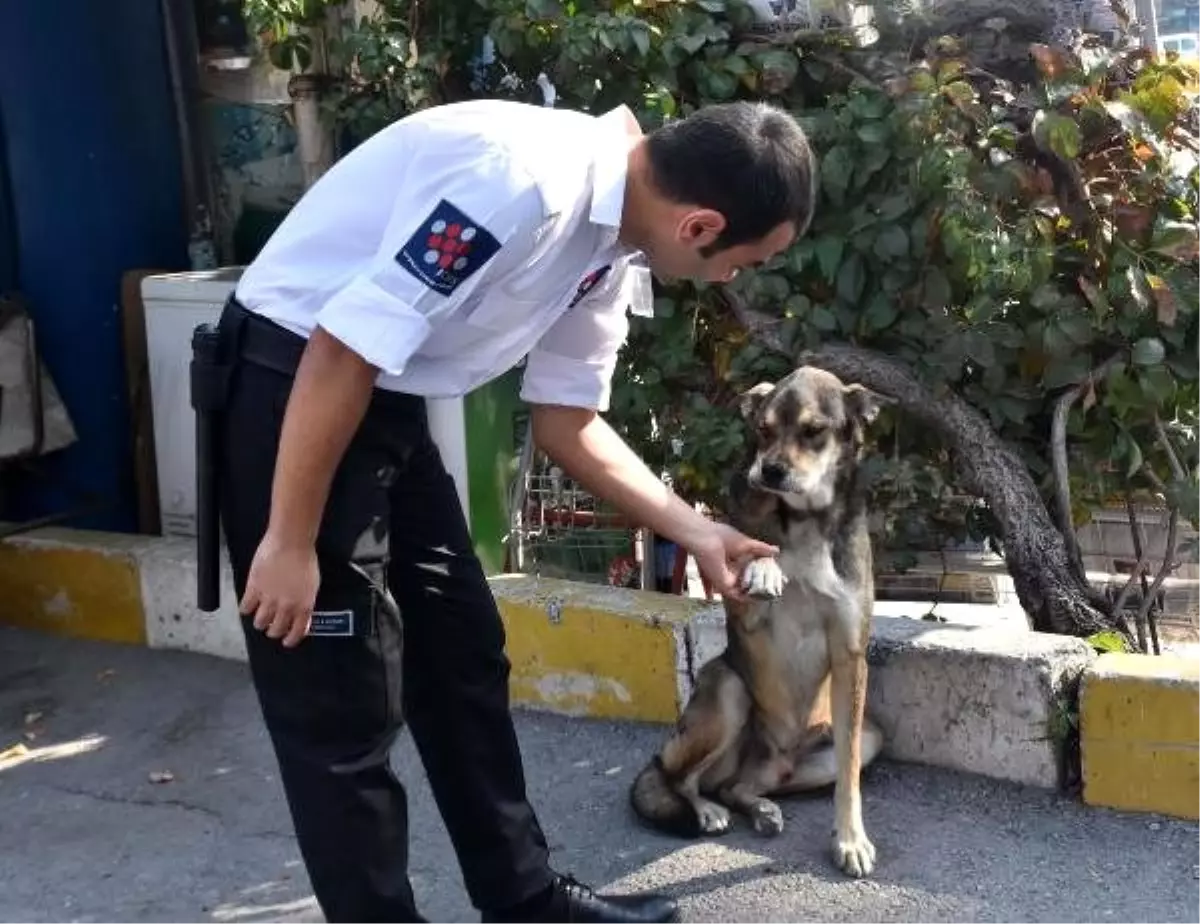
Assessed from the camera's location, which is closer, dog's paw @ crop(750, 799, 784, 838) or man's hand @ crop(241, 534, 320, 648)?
man's hand @ crop(241, 534, 320, 648)

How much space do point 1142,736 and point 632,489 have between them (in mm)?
1502

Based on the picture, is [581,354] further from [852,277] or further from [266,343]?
[852,277]

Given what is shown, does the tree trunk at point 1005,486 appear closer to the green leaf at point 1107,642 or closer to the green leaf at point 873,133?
the green leaf at point 1107,642

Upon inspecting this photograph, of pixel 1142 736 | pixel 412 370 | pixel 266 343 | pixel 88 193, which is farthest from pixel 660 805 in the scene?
pixel 88 193

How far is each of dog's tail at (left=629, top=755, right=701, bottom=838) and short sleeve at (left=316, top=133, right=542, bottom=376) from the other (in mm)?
1801

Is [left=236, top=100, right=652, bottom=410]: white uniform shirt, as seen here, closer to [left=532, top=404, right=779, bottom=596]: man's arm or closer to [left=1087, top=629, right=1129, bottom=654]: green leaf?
[left=532, top=404, right=779, bottom=596]: man's arm

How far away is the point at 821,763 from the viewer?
4.02 m

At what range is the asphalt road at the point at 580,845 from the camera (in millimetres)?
3561

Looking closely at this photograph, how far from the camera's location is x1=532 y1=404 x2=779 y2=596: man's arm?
10.4 feet

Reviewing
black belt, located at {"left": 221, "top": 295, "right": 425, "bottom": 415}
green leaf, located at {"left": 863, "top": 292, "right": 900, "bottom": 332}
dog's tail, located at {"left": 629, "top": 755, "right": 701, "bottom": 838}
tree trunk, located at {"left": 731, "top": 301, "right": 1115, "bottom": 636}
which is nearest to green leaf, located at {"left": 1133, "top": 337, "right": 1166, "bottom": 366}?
tree trunk, located at {"left": 731, "top": 301, "right": 1115, "bottom": 636}

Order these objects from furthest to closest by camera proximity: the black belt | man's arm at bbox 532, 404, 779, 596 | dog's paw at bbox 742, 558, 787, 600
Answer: dog's paw at bbox 742, 558, 787, 600 → man's arm at bbox 532, 404, 779, 596 → the black belt

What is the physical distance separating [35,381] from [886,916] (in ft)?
12.0

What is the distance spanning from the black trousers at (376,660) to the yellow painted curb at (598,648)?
1291mm

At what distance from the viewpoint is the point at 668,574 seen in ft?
18.3
